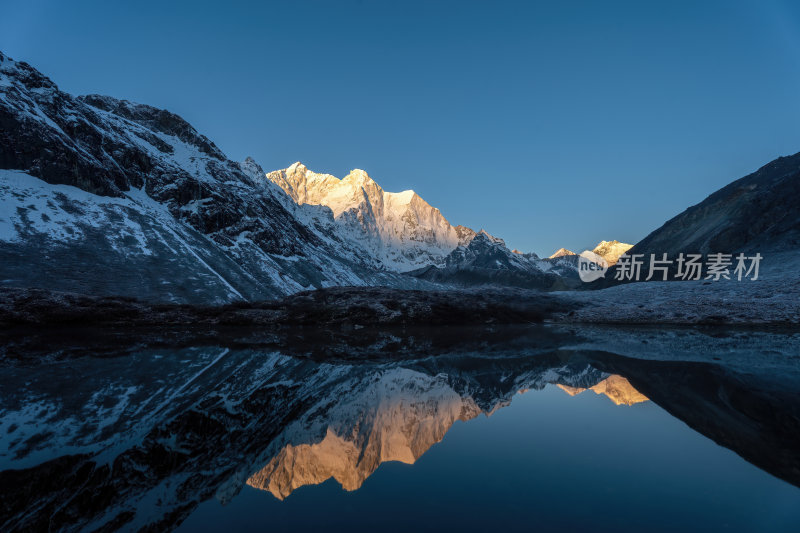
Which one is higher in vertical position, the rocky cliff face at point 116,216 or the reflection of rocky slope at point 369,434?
the rocky cliff face at point 116,216

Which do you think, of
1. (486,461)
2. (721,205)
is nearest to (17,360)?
(486,461)

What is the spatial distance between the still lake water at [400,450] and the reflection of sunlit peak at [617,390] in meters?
→ 0.14

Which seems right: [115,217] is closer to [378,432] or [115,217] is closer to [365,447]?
[378,432]

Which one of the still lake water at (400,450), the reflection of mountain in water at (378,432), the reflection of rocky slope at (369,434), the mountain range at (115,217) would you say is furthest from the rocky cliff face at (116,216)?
the reflection of mountain in water at (378,432)

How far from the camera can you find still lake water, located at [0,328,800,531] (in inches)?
243

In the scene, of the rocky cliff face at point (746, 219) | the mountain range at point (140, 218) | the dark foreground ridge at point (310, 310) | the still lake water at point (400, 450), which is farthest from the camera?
the rocky cliff face at point (746, 219)

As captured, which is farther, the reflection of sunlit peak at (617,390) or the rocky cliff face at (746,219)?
the rocky cliff face at (746,219)

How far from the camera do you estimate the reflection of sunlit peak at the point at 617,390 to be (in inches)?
524

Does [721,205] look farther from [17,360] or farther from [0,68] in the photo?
[0,68]

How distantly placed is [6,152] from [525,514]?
108208 millimetres

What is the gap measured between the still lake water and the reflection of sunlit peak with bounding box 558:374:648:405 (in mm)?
143

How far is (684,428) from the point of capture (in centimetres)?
1027

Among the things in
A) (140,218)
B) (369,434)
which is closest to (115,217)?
(140,218)

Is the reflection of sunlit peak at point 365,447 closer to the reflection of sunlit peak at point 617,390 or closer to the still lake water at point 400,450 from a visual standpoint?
the still lake water at point 400,450
